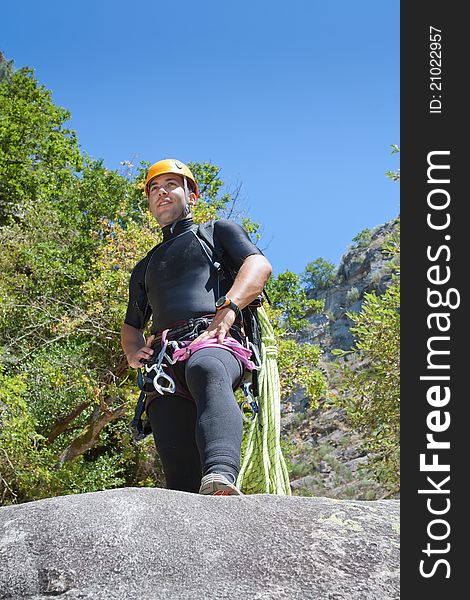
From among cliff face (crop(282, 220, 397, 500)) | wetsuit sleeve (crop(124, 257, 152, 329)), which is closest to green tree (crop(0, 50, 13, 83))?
cliff face (crop(282, 220, 397, 500))

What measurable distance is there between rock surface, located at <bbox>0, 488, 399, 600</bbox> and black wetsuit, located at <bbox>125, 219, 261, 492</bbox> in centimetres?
73

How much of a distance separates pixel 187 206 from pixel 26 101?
933 inches

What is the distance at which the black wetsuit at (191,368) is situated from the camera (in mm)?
2766

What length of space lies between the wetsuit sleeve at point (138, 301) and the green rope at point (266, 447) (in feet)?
1.85

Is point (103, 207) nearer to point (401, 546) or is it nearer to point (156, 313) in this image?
point (156, 313)

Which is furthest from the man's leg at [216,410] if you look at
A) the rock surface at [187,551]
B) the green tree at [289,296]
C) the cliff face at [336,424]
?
the green tree at [289,296]

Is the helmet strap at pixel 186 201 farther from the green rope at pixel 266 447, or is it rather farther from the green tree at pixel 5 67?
the green tree at pixel 5 67

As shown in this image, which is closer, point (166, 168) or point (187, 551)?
point (187, 551)

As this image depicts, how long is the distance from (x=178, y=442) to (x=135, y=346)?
2.18 ft

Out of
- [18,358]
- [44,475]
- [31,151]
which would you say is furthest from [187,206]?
[31,151]

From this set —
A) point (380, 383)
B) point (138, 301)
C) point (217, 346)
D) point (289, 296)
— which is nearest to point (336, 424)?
point (289, 296)

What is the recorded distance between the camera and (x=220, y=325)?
121 inches

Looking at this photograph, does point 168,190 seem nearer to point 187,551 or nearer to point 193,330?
point 193,330

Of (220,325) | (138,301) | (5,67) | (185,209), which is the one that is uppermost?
(5,67)
